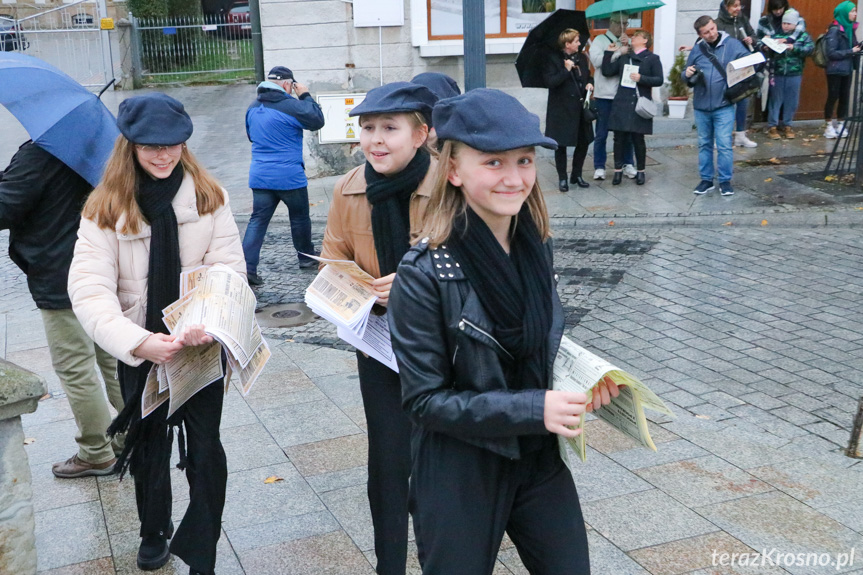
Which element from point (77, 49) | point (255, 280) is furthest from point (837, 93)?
point (77, 49)

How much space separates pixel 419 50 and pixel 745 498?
1011 centimetres

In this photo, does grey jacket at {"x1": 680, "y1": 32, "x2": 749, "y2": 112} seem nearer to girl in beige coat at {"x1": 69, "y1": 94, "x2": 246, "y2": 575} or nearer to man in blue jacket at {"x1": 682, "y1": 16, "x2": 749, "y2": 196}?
man in blue jacket at {"x1": 682, "y1": 16, "x2": 749, "y2": 196}

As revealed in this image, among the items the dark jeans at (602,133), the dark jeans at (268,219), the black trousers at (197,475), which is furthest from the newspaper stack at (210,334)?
the dark jeans at (602,133)

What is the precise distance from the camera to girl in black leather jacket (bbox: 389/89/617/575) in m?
2.47

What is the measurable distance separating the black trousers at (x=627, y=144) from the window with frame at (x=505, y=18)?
2.95 meters

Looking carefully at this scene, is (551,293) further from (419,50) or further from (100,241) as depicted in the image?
(419,50)

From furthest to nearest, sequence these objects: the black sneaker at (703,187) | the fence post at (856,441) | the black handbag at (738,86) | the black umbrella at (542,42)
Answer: the black umbrella at (542,42) < the black sneaker at (703,187) < the black handbag at (738,86) < the fence post at (856,441)

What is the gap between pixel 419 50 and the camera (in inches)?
527

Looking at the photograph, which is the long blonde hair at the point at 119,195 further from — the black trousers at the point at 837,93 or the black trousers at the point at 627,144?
the black trousers at the point at 837,93

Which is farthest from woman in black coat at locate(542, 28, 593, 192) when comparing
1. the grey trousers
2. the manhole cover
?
the grey trousers

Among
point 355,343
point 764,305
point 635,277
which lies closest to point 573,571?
point 355,343

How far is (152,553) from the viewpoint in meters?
3.98

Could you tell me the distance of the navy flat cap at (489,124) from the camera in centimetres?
245

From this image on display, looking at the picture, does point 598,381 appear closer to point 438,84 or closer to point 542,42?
point 438,84
